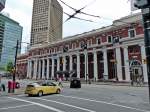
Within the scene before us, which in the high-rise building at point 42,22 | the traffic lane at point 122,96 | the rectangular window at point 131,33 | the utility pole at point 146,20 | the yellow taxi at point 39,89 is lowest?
the traffic lane at point 122,96

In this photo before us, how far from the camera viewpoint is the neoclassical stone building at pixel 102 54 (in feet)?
162

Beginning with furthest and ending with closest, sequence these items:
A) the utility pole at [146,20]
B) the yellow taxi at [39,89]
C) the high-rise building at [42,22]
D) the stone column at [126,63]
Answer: the stone column at [126,63] < the yellow taxi at [39,89] < the high-rise building at [42,22] < the utility pole at [146,20]

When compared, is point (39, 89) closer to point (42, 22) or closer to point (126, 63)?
point (42, 22)

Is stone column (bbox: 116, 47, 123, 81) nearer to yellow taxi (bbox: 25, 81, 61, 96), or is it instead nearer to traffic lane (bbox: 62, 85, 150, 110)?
traffic lane (bbox: 62, 85, 150, 110)

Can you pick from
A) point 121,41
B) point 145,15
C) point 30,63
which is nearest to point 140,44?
point 121,41

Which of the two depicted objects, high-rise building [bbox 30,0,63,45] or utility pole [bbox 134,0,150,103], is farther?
high-rise building [bbox 30,0,63,45]

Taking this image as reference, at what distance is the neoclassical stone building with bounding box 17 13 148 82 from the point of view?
4947cm

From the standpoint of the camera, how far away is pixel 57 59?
76.6 meters

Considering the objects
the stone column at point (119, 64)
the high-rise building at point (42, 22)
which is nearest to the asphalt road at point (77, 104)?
the high-rise building at point (42, 22)

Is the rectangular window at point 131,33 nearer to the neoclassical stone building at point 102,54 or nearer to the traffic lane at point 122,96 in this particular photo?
the neoclassical stone building at point 102,54

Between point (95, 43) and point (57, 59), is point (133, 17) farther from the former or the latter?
point (57, 59)

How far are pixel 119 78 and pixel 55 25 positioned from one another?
3738 cm

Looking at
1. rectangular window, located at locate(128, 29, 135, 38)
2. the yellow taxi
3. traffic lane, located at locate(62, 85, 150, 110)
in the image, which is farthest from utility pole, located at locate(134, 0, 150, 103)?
rectangular window, located at locate(128, 29, 135, 38)

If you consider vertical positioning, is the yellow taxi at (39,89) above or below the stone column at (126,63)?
below
